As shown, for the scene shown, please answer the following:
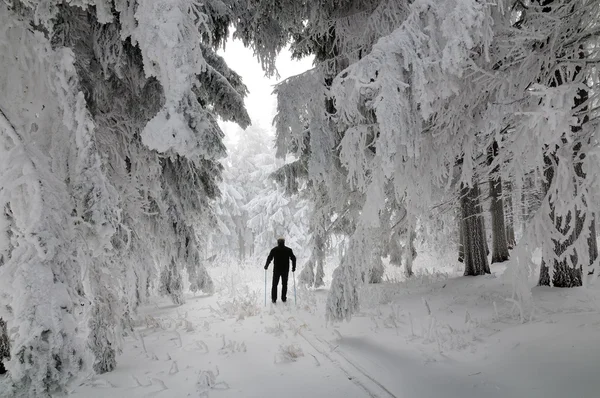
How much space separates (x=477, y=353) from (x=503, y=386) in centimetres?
87

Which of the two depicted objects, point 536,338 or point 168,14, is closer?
point 168,14

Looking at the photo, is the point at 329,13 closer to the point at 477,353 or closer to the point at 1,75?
the point at 1,75

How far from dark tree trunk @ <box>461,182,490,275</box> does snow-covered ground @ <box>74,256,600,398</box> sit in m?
1.71

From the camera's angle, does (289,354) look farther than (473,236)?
No

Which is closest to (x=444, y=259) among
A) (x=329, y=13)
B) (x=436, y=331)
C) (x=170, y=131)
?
(x=436, y=331)

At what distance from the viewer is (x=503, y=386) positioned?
3.53 m

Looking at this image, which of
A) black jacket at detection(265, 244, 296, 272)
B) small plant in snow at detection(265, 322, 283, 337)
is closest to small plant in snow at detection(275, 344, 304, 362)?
small plant in snow at detection(265, 322, 283, 337)

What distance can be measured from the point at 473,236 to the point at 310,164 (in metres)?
5.16

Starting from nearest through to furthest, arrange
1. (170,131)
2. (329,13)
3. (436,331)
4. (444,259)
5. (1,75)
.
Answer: (170,131) → (1,75) → (436,331) → (329,13) → (444,259)

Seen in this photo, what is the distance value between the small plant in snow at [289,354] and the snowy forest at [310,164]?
0.09 feet

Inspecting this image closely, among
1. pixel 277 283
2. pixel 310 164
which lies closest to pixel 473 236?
pixel 310 164

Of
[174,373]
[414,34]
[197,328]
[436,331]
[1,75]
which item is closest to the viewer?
[1,75]

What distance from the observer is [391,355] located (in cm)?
461

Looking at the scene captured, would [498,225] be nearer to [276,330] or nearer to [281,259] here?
[281,259]
